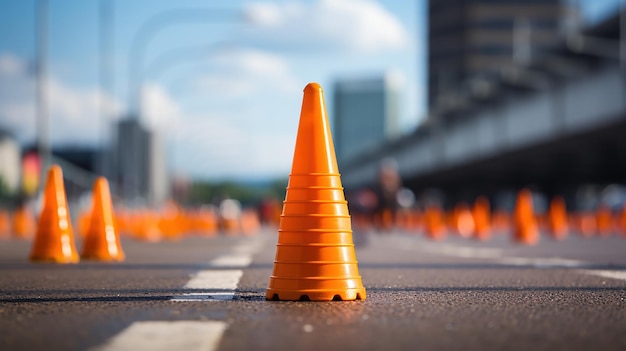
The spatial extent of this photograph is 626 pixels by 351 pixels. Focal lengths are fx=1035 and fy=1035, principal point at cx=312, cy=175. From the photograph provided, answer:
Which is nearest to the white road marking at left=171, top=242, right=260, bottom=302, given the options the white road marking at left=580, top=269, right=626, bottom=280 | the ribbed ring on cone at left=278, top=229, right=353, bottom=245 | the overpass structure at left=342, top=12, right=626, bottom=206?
the ribbed ring on cone at left=278, top=229, right=353, bottom=245

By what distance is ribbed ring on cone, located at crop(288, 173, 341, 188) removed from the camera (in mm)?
7059

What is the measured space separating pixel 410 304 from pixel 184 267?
5351 mm

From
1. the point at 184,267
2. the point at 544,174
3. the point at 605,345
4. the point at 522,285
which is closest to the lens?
the point at 605,345

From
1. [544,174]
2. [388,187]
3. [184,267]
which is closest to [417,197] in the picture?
[544,174]

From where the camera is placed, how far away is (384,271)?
10875 millimetres

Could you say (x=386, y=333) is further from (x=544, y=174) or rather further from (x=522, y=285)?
(x=544, y=174)

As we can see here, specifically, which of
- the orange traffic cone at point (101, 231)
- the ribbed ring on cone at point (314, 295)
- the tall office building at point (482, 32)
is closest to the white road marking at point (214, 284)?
the ribbed ring on cone at point (314, 295)

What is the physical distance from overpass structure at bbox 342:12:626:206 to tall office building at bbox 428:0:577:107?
5966 cm

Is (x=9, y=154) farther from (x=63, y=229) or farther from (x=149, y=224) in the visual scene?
(x=63, y=229)

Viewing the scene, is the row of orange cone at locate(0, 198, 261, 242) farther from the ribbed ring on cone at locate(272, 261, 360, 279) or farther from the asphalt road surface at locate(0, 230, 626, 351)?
the ribbed ring on cone at locate(272, 261, 360, 279)

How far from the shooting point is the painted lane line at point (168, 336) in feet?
15.3

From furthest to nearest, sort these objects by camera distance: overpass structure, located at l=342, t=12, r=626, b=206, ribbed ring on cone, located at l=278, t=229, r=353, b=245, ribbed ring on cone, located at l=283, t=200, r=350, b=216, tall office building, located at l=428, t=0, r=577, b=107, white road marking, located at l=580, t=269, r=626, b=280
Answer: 1. tall office building, located at l=428, t=0, r=577, b=107
2. overpass structure, located at l=342, t=12, r=626, b=206
3. white road marking, located at l=580, t=269, r=626, b=280
4. ribbed ring on cone, located at l=283, t=200, r=350, b=216
5. ribbed ring on cone, located at l=278, t=229, r=353, b=245

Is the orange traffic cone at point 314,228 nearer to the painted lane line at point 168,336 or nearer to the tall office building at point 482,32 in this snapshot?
the painted lane line at point 168,336

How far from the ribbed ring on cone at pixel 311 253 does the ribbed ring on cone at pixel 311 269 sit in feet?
0.10
